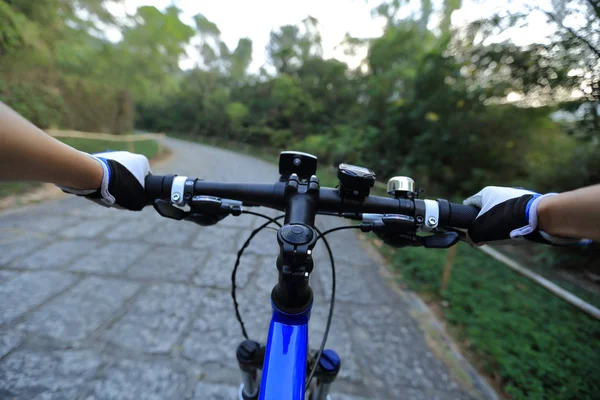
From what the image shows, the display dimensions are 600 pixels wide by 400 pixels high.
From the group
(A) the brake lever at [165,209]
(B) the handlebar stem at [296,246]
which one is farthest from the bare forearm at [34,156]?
(B) the handlebar stem at [296,246]

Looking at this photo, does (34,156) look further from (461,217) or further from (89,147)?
(89,147)

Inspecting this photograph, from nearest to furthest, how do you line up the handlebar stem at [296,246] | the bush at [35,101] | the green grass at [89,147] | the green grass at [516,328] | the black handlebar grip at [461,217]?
the handlebar stem at [296,246]
the black handlebar grip at [461,217]
the green grass at [516,328]
the green grass at [89,147]
the bush at [35,101]

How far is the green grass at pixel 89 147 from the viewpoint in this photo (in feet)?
12.9

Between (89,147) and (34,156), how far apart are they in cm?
769

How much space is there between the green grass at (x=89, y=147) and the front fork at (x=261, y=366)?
2.92 feet

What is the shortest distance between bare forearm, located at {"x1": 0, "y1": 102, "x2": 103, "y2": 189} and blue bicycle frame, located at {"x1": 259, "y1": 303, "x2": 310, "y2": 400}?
0.61 m

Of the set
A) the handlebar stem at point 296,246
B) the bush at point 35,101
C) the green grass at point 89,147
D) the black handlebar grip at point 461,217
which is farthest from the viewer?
the bush at point 35,101

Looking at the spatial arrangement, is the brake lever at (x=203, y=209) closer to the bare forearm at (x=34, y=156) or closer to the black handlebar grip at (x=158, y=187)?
the black handlebar grip at (x=158, y=187)

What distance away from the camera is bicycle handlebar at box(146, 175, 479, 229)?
3.08ft

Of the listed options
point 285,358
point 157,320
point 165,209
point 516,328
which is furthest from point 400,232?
point 516,328

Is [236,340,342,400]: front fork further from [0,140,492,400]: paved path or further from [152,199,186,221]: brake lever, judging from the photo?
[0,140,492,400]: paved path

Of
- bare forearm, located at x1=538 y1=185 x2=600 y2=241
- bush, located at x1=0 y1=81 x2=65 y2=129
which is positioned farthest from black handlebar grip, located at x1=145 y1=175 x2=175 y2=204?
bush, located at x1=0 y1=81 x2=65 y2=129

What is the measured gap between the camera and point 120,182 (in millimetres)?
870

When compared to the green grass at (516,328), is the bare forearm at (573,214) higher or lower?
higher
